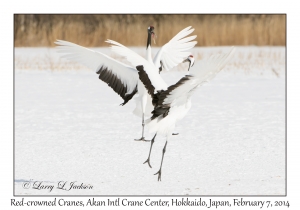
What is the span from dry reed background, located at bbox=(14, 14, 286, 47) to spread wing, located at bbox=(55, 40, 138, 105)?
10.4 m

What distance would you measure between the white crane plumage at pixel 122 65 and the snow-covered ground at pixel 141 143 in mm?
559

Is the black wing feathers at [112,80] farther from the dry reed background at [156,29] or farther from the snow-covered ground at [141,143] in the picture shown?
the dry reed background at [156,29]

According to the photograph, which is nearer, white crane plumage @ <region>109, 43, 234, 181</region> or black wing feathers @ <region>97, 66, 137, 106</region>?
white crane plumage @ <region>109, 43, 234, 181</region>

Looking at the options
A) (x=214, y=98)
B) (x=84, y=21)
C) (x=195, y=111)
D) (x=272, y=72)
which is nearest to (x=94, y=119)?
(x=195, y=111)

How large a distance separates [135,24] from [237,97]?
9.25 m

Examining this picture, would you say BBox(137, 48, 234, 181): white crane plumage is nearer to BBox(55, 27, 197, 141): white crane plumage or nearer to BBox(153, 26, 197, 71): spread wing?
BBox(55, 27, 197, 141): white crane plumage

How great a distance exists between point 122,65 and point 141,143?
100cm

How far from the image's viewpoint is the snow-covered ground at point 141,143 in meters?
5.63

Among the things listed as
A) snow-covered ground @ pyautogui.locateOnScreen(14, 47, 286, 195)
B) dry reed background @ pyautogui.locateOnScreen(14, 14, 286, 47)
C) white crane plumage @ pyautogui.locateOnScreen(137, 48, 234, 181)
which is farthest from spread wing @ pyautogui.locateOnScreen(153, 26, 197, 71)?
dry reed background @ pyautogui.locateOnScreen(14, 14, 286, 47)

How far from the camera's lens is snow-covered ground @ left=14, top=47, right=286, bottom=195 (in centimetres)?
563

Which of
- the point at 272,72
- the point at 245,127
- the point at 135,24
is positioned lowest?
the point at 245,127

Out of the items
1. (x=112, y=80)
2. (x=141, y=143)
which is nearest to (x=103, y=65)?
(x=112, y=80)
